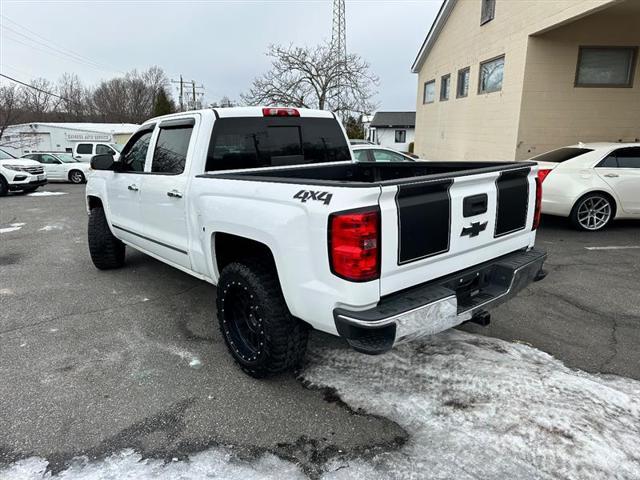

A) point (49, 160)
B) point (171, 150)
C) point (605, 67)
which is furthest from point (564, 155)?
point (49, 160)

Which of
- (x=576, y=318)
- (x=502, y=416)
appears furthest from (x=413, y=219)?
(x=576, y=318)

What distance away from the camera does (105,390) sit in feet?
10.2

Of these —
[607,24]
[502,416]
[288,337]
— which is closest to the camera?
[502,416]

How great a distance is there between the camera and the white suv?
15.3 meters

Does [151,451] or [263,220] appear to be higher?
[263,220]

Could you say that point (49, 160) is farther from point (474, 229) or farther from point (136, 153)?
point (474, 229)

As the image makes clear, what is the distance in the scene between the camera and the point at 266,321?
9.35ft

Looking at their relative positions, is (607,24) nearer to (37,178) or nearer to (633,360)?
(633,360)

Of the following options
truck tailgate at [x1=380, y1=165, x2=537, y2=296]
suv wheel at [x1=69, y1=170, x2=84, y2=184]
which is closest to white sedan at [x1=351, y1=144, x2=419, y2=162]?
truck tailgate at [x1=380, y1=165, x2=537, y2=296]

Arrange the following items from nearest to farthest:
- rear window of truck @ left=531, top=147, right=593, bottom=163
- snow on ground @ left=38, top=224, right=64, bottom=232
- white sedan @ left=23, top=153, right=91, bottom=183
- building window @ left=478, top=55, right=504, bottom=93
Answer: rear window of truck @ left=531, top=147, right=593, bottom=163
snow on ground @ left=38, top=224, right=64, bottom=232
building window @ left=478, top=55, right=504, bottom=93
white sedan @ left=23, top=153, right=91, bottom=183

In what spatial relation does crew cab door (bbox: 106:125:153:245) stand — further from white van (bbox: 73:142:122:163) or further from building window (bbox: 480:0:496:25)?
white van (bbox: 73:142:122:163)

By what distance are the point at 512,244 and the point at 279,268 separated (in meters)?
1.81

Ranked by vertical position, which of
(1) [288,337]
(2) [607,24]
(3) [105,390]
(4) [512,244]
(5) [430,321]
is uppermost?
(2) [607,24]

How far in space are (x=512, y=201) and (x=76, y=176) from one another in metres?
21.3
